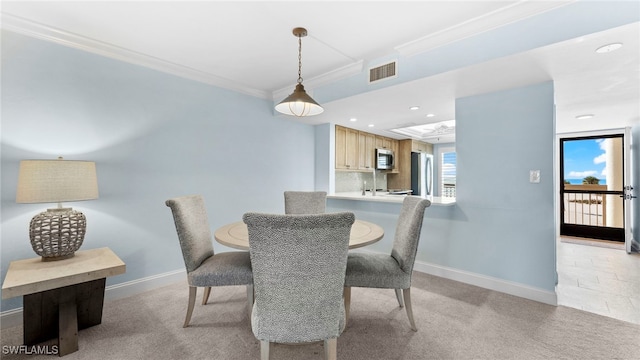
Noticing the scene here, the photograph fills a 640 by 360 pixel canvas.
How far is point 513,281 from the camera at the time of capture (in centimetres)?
262

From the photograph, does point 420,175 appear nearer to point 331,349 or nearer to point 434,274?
point 434,274

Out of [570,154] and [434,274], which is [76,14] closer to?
[434,274]

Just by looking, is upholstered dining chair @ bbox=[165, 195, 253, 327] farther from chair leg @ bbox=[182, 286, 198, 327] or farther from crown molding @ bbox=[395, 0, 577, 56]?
crown molding @ bbox=[395, 0, 577, 56]

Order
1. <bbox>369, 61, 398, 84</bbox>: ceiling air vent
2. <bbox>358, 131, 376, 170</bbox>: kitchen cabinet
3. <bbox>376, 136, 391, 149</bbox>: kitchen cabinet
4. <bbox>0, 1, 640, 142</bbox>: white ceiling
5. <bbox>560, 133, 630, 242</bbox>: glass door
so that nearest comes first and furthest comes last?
<bbox>0, 1, 640, 142</bbox>: white ceiling
<bbox>369, 61, 398, 84</bbox>: ceiling air vent
<bbox>560, 133, 630, 242</bbox>: glass door
<bbox>358, 131, 376, 170</bbox>: kitchen cabinet
<bbox>376, 136, 391, 149</bbox>: kitchen cabinet

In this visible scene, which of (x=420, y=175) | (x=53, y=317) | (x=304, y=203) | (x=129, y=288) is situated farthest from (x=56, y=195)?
(x=420, y=175)

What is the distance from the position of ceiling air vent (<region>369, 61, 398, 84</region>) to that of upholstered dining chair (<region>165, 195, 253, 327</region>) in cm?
211

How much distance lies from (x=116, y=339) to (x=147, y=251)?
1.01 m

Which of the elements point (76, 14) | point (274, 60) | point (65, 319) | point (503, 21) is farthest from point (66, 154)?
point (503, 21)

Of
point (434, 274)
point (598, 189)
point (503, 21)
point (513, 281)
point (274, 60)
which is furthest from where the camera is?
point (598, 189)

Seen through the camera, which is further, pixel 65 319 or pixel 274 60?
pixel 274 60

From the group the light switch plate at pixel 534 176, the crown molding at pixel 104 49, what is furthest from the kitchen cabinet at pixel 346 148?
the light switch plate at pixel 534 176

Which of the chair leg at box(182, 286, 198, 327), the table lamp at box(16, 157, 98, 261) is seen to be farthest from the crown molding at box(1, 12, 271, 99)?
the chair leg at box(182, 286, 198, 327)

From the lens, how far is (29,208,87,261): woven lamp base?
1913 mm

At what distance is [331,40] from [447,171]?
18.3 ft
